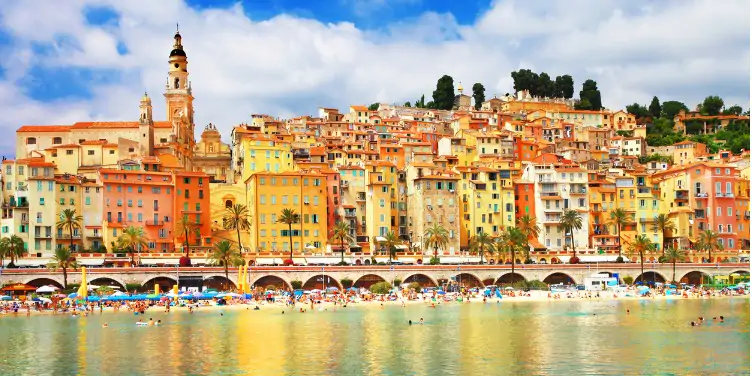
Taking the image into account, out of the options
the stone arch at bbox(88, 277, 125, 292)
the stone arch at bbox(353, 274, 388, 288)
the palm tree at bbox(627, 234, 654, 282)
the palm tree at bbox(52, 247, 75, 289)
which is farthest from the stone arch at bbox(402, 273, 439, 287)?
the palm tree at bbox(52, 247, 75, 289)

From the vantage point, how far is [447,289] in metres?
97.1

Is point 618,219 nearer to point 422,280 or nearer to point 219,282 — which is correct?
point 422,280

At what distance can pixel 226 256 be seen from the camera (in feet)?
303

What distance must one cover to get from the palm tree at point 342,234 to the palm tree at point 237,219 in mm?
9386

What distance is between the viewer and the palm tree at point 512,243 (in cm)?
9838

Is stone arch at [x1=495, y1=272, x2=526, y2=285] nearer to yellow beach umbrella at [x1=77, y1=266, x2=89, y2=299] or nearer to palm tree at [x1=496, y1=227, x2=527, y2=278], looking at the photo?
palm tree at [x1=496, y1=227, x2=527, y2=278]

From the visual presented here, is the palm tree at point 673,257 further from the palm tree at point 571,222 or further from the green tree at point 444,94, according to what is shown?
the green tree at point 444,94

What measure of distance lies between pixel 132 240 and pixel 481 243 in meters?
34.5

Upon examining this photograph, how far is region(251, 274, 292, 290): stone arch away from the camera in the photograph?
314ft

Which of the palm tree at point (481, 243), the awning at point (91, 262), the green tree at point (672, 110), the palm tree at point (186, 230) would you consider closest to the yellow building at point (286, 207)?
the palm tree at point (186, 230)

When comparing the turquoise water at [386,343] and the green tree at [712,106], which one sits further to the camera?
the green tree at [712,106]

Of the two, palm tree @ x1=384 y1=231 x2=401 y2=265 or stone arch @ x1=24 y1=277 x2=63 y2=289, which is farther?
palm tree @ x1=384 y1=231 x2=401 y2=265

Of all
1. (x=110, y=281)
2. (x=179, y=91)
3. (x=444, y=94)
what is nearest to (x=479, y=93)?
(x=444, y=94)

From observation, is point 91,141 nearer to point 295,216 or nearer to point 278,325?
point 295,216
